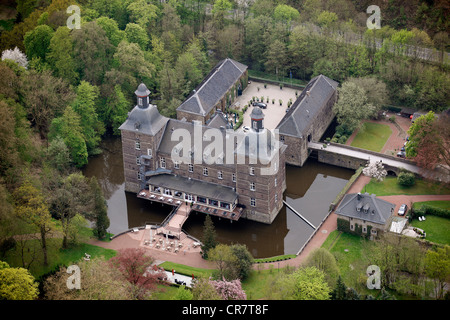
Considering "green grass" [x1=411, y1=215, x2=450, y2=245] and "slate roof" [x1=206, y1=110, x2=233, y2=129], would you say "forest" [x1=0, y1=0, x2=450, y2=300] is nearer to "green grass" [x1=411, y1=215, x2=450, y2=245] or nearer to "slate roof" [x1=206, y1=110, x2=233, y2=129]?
"slate roof" [x1=206, y1=110, x2=233, y2=129]

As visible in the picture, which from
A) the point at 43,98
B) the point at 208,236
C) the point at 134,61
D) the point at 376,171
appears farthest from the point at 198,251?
the point at 134,61

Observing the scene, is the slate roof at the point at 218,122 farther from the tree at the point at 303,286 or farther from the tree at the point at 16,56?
the tree at the point at 16,56

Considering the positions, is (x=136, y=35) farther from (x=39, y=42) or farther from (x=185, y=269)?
(x=185, y=269)

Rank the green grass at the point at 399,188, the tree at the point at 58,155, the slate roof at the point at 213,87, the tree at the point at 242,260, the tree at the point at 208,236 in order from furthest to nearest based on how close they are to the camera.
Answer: the slate roof at the point at 213,87
the tree at the point at 58,155
the green grass at the point at 399,188
the tree at the point at 208,236
the tree at the point at 242,260

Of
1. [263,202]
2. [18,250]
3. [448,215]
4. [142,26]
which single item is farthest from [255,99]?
[18,250]

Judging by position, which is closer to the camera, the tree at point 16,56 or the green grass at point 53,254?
the green grass at point 53,254

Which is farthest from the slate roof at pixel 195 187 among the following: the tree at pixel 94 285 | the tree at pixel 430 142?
the tree at pixel 430 142
